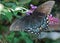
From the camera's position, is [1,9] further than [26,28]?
No

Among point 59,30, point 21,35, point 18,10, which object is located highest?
point 18,10

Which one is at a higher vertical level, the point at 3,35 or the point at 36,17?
the point at 36,17

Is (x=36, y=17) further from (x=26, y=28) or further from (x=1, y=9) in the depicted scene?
(x=1, y=9)

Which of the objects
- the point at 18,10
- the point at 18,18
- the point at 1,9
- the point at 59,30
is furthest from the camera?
the point at 59,30

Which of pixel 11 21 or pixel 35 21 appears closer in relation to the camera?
pixel 35 21

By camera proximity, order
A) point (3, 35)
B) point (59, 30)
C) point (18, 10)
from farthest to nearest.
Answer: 1. point (59, 30)
2. point (3, 35)
3. point (18, 10)

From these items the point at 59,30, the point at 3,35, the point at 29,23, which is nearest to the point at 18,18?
the point at 29,23

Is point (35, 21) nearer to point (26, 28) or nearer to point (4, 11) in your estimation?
point (26, 28)
